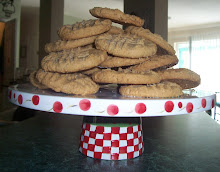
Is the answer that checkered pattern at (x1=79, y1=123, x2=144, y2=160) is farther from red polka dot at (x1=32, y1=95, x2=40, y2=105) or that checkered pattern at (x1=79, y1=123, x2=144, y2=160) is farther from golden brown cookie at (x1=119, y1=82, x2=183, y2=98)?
red polka dot at (x1=32, y1=95, x2=40, y2=105)

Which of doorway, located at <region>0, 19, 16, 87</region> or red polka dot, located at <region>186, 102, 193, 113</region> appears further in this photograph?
doorway, located at <region>0, 19, 16, 87</region>

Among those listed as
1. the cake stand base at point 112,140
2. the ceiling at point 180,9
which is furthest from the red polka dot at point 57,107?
the ceiling at point 180,9

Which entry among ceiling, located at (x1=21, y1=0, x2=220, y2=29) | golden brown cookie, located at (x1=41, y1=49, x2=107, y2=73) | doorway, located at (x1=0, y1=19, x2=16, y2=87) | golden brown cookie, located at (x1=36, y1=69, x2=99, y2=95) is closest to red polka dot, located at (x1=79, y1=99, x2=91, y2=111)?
golden brown cookie, located at (x1=36, y1=69, x2=99, y2=95)

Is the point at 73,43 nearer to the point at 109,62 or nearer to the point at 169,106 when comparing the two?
the point at 109,62

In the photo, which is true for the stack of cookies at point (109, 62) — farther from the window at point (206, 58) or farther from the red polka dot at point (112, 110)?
the window at point (206, 58)

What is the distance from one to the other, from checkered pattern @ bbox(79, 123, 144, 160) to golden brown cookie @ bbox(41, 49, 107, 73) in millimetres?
258

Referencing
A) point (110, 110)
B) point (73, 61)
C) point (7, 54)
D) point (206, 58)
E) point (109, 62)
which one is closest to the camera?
point (110, 110)

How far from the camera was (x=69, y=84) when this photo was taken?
0.74 m

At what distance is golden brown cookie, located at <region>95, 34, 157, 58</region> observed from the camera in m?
0.82

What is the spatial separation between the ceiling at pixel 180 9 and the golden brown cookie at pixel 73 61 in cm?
543

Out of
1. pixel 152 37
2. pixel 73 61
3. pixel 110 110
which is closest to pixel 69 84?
pixel 73 61

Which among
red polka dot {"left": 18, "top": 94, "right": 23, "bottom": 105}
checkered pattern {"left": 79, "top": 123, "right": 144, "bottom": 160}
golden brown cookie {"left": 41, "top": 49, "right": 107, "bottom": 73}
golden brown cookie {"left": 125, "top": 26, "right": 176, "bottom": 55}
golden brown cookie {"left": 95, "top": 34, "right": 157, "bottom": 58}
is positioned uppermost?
golden brown cookie {"left": 125, "top": 26, "right": 176, "bottom": 55}

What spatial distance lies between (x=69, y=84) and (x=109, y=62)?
221 mm

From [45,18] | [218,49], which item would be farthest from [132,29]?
[218,49]
